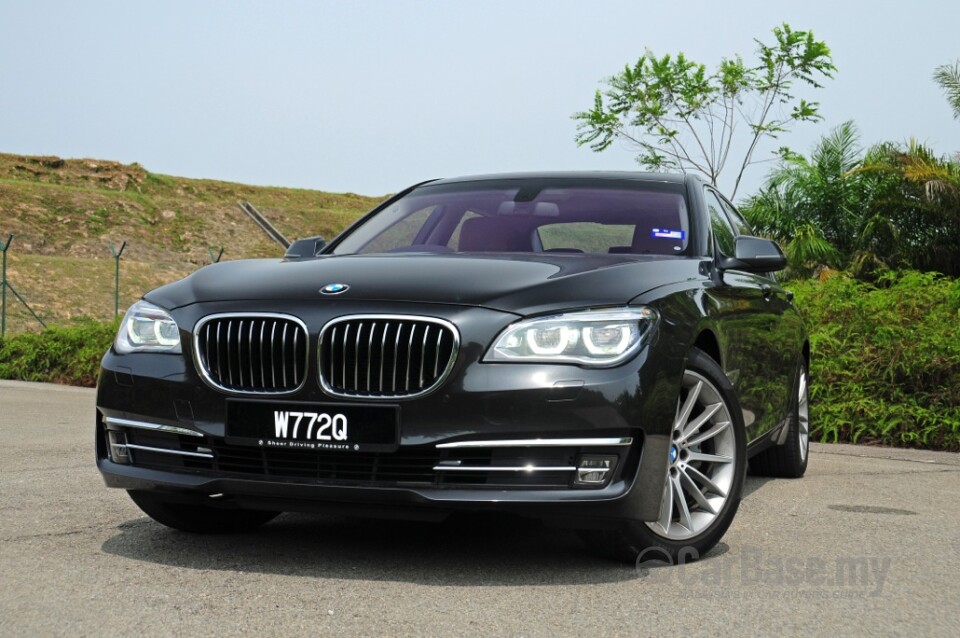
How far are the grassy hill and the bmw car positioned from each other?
70.1 feet

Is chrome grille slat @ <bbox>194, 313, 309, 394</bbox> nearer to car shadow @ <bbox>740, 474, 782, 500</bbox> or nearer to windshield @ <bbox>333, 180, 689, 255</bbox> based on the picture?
windshield @ <bbox>333, 180, 689, 255</bbox>

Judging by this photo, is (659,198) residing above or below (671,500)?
above

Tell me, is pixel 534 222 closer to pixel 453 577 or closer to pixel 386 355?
pixel 386 355

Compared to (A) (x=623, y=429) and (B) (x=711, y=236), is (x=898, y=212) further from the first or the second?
(A) (x=623, y=429)

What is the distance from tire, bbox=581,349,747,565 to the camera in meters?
4.39

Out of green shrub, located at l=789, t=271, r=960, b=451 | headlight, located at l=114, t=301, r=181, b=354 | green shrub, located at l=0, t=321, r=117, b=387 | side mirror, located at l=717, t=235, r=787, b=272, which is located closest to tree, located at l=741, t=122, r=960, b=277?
green shrub, located at l=789, t=271, r=960, b=451

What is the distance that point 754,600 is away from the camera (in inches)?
156

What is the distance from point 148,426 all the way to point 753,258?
2652mm

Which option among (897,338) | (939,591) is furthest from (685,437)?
(897,338)

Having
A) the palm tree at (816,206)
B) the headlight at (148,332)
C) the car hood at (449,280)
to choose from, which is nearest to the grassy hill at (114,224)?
the palm tree at (816,206)

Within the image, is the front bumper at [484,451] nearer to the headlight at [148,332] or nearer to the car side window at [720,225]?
the headlight at [148,332]

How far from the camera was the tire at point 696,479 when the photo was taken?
14.4ft

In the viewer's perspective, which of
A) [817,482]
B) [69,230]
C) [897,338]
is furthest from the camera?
[69,230]

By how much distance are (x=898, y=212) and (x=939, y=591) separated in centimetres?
1572
